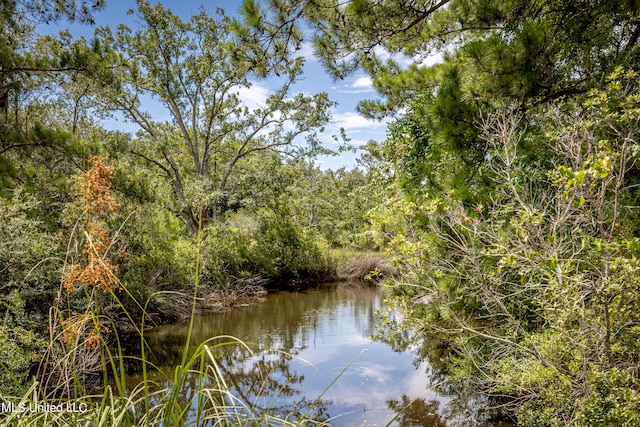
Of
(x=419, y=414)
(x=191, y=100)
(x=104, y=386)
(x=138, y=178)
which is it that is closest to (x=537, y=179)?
(x=419, y=414)

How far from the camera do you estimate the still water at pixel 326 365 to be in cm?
463

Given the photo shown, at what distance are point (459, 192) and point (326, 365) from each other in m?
3.98

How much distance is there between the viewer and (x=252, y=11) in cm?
331

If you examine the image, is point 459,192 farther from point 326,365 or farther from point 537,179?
point 326,365

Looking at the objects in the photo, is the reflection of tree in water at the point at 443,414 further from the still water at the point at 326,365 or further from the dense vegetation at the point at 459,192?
the dense vegetation at the point at 459,192

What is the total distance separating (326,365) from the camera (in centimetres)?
630

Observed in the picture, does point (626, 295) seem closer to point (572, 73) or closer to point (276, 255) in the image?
point (572, 73)

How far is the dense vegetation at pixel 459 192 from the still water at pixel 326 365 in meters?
0.52

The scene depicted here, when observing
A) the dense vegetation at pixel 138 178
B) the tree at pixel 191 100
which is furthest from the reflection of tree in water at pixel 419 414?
the tree at pixel 191 100

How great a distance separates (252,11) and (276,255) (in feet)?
36.5

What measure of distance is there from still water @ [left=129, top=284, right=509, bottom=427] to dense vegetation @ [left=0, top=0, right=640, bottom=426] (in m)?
0.52

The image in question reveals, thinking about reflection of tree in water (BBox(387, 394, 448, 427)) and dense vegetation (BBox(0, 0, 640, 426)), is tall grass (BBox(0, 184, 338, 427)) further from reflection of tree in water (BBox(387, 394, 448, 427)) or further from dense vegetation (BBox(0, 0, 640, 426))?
reflection of tree in water (BBox(387, 394, 448, 427))

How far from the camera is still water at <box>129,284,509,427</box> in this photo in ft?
15.2

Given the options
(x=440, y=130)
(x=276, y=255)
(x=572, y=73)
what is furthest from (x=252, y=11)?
(x=276, y=255)
